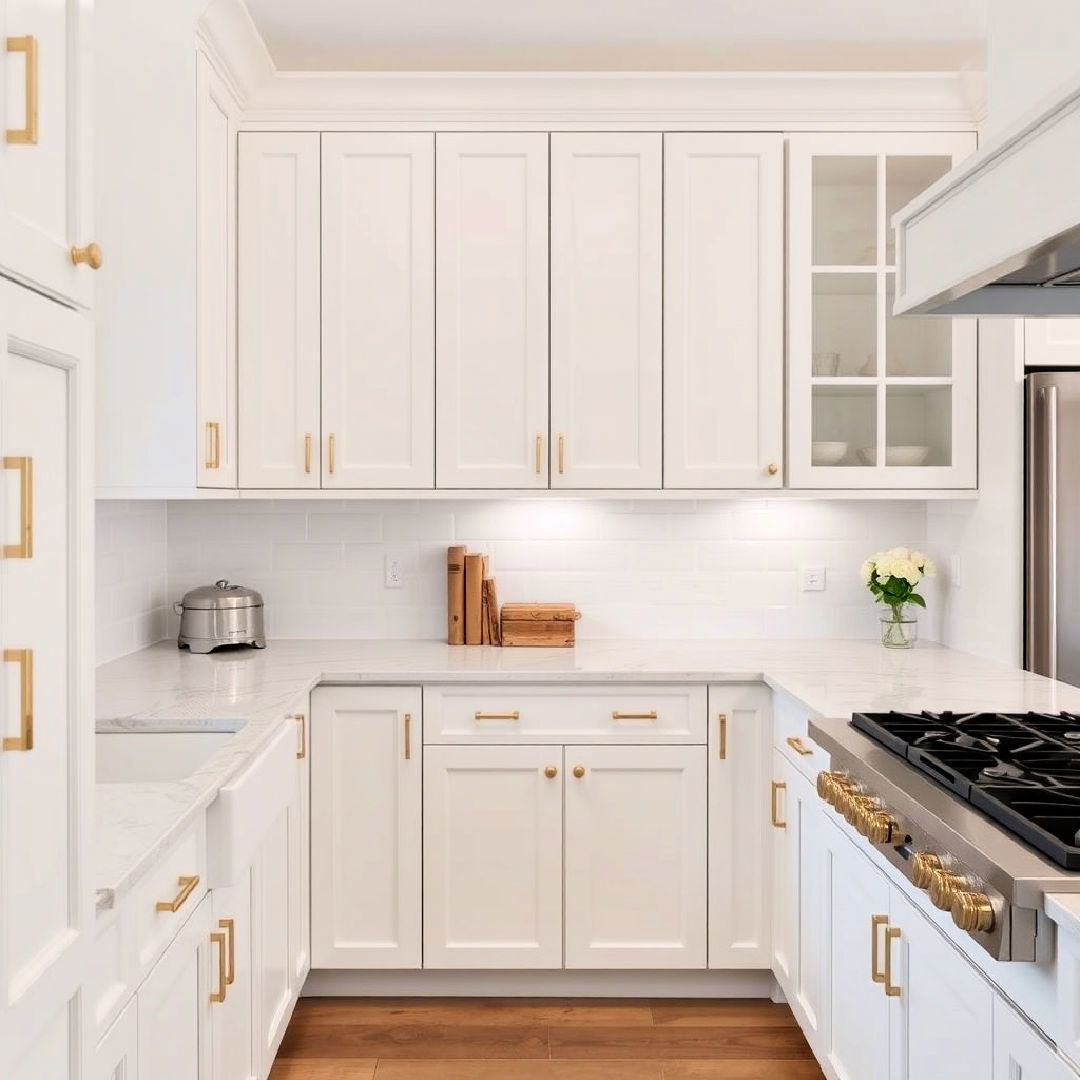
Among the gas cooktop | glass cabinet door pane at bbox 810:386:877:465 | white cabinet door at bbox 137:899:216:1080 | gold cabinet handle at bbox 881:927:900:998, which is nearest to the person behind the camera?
the gas cooktop

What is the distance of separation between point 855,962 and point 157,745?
1490mm

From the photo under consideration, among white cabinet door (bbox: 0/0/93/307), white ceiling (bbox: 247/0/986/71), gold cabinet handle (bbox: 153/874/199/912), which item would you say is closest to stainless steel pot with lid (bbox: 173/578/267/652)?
gold cabinet handle (bbox: 153/874/199/912)

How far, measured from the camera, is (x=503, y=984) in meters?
2.90

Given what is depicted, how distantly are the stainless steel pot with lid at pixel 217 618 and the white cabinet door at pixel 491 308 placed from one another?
2.25 ft

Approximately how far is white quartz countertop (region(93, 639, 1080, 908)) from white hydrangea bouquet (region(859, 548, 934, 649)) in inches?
2.7

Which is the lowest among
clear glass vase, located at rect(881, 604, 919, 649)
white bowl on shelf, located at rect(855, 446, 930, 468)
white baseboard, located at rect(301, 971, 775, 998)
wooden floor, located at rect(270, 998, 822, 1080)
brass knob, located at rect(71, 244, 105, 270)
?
wooden floor, located at rect(270, 998, 822, 1080)

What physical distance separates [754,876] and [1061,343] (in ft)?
5.28

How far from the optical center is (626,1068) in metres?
2.55

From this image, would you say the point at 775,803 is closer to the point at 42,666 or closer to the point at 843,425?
the point at 843,425

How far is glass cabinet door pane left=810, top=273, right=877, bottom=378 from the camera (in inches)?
117

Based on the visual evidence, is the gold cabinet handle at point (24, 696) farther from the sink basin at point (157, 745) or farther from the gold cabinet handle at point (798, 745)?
the gold cabinet handle at point (798, 745)

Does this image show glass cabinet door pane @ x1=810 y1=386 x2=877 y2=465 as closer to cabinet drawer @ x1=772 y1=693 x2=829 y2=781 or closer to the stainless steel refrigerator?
the stainless steel refrigerator

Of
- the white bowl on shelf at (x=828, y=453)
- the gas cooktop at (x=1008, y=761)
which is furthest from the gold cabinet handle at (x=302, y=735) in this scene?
the white bowl on shelf at (x=828, y=453)

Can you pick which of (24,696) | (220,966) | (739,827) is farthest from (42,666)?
(739,827)
